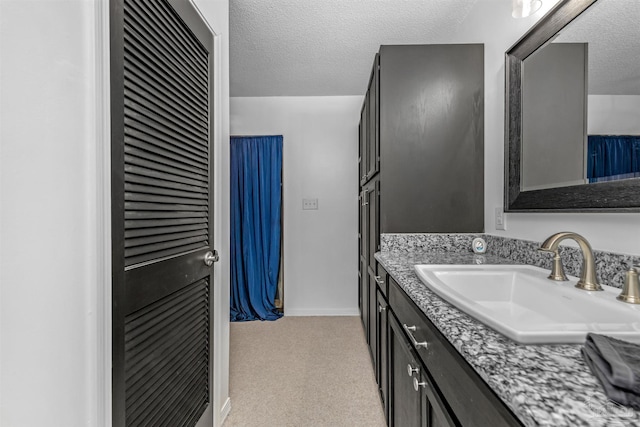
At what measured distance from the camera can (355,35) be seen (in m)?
2.09

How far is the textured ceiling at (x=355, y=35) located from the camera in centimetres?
91

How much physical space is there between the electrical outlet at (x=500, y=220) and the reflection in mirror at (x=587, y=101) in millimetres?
270

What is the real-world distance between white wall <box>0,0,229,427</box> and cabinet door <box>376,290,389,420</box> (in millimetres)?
1141

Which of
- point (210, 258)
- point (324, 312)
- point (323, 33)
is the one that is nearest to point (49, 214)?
point (210, 258)

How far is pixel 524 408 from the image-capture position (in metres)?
0.37

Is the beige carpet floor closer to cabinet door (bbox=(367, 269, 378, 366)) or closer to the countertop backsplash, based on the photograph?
cabinet door (bbox=(367, 269, 378, 366))

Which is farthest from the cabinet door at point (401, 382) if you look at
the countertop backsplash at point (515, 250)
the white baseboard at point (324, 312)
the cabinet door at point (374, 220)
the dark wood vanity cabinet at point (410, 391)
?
the white baseboard at point (324, 312)

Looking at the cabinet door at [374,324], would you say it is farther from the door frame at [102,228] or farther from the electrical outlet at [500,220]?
the door frame at [102,228]

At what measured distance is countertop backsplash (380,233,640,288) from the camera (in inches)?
33.8

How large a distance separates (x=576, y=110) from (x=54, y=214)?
160 centimetres

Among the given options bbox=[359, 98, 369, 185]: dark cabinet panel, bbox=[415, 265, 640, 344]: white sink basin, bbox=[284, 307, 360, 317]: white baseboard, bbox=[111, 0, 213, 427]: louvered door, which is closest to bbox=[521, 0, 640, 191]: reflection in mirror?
bbox=[415, 265, 640, 344]: white sink basin

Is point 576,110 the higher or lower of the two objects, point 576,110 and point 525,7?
the lower

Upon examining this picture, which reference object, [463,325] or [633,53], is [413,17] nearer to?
[633,53]

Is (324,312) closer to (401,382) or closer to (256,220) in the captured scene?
(256,220)
